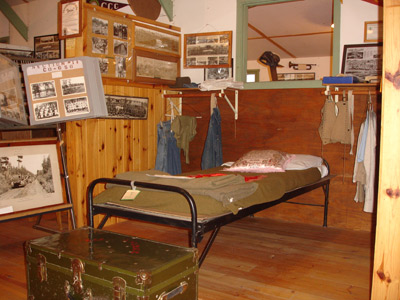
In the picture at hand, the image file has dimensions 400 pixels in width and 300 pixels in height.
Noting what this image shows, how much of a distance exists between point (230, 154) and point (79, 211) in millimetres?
1925

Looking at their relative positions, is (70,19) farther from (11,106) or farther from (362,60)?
(362,60)

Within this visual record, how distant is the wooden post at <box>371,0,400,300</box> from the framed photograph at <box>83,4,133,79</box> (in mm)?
3065

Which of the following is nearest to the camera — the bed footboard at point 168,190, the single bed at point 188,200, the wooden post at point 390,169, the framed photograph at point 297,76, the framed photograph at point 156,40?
the wooden post at point 390,169

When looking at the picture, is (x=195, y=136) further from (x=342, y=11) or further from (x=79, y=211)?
(x=342, y=11)

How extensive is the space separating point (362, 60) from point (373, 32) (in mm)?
307

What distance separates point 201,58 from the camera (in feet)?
16.9

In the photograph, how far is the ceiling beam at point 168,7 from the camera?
5.18 m

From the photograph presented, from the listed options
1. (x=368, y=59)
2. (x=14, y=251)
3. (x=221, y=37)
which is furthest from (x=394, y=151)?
(x=221, y=37)

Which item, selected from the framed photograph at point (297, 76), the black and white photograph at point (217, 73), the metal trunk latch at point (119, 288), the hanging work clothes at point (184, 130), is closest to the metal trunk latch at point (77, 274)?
the metal trunk latch at point (119, 288)

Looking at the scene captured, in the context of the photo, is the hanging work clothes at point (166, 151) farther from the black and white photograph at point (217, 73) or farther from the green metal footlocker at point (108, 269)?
the green metal footlocker at point (108, 269)

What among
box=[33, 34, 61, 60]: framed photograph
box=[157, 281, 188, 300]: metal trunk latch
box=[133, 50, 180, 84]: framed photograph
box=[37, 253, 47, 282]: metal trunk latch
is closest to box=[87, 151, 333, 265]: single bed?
box=[157, 281, 188, 300]: metal trunk latch

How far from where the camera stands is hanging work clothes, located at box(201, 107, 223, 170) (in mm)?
4707

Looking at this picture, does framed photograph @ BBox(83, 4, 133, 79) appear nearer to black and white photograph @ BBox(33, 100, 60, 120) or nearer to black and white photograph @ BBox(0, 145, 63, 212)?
black and white photograph @ BBox(33, 100, 60, 120)

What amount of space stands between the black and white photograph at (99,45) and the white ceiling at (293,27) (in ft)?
10.6
